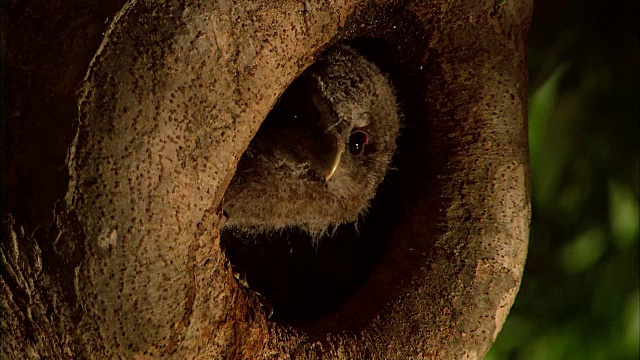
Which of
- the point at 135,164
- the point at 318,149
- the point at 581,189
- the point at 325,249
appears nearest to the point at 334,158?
the point at 318,149

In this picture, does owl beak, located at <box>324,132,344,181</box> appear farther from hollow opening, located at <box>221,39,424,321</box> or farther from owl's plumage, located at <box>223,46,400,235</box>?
hollow opening, located at <box>221,39,424,321</box>

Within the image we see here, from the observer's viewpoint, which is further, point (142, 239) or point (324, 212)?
point (324, 212)

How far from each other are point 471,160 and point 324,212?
48cm

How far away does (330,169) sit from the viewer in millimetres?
1419

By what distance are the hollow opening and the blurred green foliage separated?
0.43 meters

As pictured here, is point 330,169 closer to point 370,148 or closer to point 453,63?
point 370,148

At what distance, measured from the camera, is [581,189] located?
66.0 inches

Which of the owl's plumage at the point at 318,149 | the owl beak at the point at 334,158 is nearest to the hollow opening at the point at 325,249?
the owl's plumage at the point at 318,149

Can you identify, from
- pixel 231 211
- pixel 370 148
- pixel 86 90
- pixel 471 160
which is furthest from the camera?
pixel 370 148

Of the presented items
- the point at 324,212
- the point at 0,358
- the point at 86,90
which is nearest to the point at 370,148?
the point at 324,212

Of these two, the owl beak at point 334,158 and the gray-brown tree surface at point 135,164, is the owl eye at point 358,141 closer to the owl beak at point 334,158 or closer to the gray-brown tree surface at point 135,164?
the owl beak at point 334,158

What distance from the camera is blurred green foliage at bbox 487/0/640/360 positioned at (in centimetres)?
161

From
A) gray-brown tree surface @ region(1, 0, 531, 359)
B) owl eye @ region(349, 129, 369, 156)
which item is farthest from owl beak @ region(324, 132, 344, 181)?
gray-brown tree surface @ region(1, 0, 531, 359)

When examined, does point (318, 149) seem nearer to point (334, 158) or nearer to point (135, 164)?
point (334, 158)
